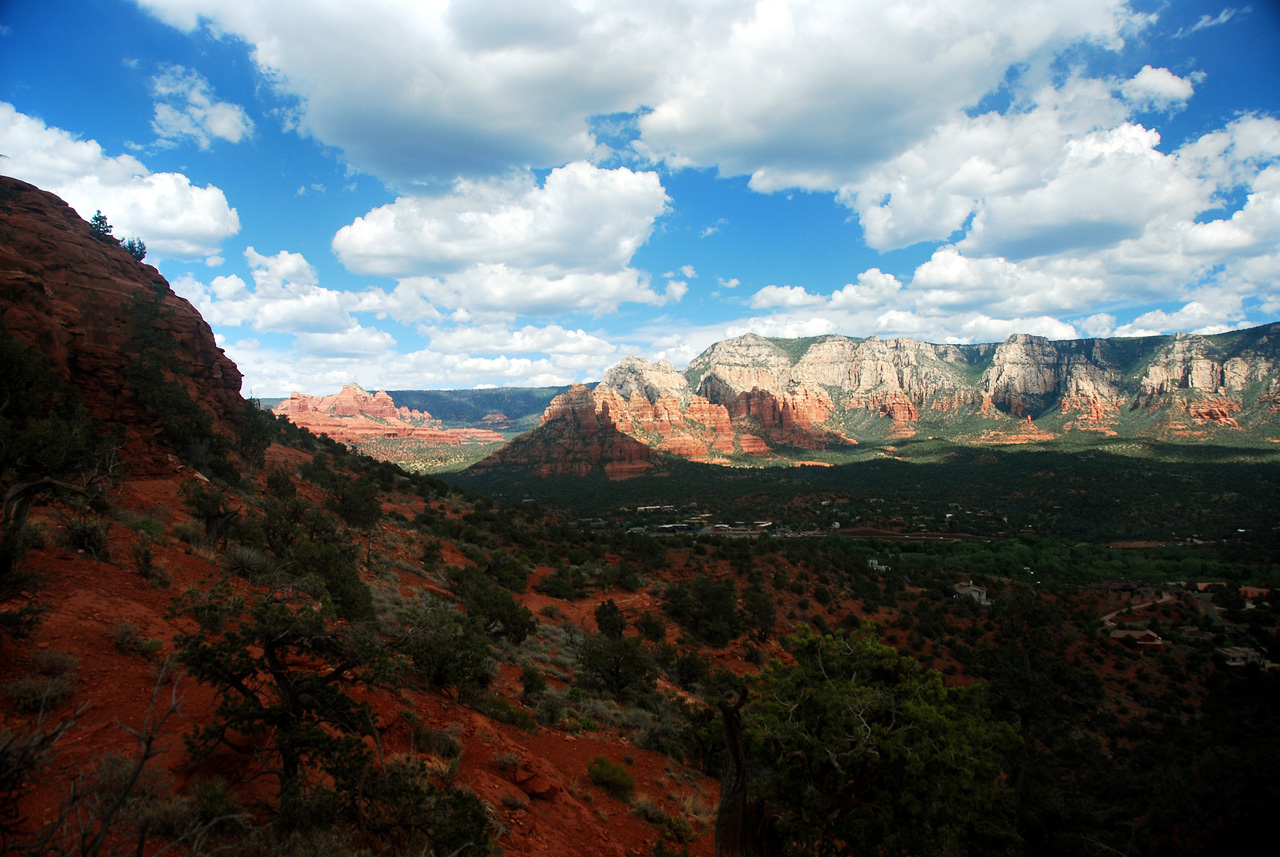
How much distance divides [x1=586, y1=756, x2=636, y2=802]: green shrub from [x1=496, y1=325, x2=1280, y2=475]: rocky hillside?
118 meters

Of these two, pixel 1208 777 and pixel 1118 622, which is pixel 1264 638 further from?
pixel 1208 777

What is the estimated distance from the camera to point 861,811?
27.2ft

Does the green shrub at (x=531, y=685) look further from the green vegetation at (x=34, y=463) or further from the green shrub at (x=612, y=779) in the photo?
the green vegetation at (x=34, y=463)

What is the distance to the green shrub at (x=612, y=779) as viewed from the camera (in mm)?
9914

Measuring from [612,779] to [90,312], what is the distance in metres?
32.1

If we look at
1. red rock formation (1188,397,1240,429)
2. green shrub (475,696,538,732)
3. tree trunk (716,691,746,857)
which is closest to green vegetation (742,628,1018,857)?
tree trunk (716,691,746,857)

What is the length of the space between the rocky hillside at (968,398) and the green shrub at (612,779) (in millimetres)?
117585

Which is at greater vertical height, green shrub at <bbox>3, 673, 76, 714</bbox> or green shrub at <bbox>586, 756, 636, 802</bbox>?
green shrub at <bbox>3, 673, 76, 714</bbox>

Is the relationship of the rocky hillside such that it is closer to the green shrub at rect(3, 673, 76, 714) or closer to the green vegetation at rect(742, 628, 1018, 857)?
the green vegetation at rect(742, 628, 1018, 857)

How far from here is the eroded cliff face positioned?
20203 millimetres

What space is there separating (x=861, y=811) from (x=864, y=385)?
197 m

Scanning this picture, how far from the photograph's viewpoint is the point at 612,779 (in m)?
9.99

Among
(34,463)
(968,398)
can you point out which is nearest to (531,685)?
(34,463)

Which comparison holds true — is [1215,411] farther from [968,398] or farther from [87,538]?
[87,538]
